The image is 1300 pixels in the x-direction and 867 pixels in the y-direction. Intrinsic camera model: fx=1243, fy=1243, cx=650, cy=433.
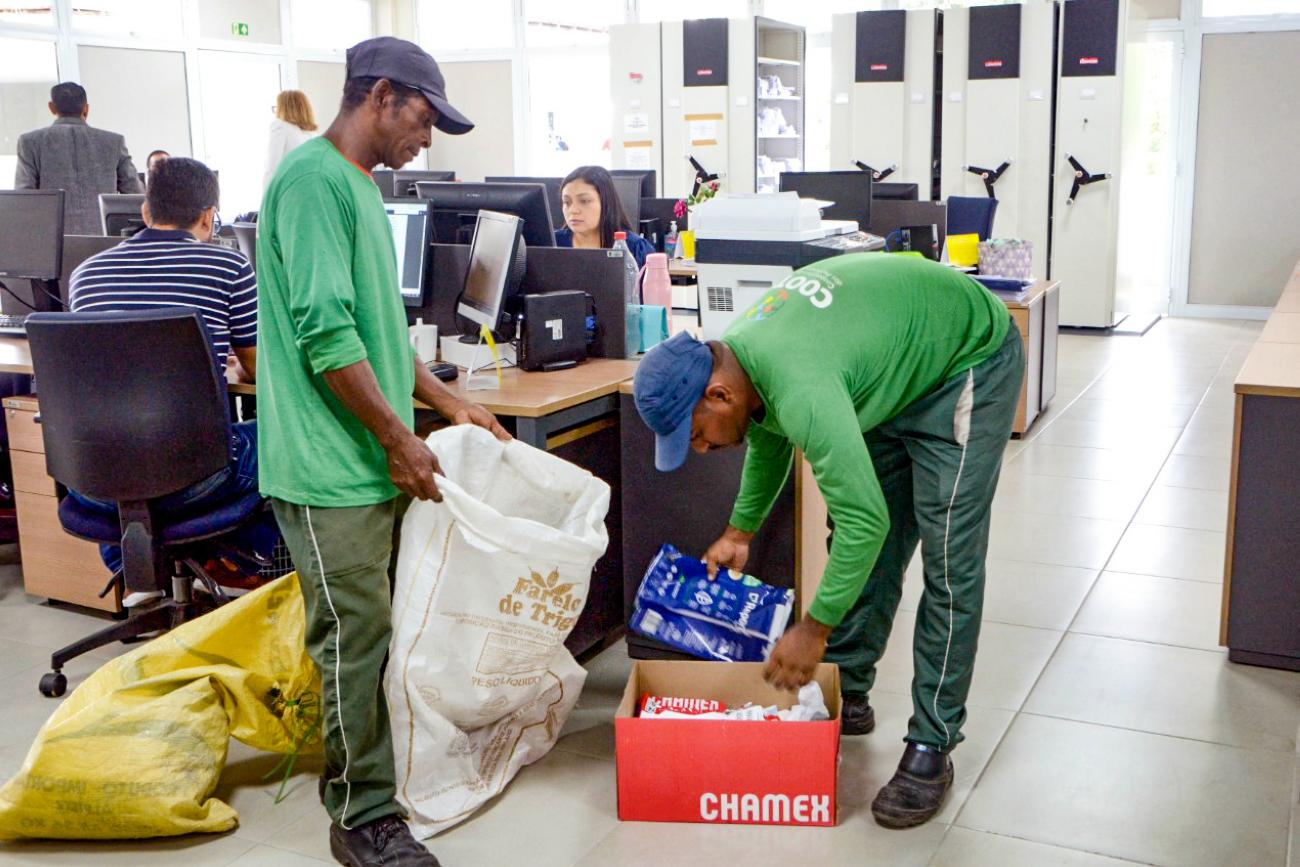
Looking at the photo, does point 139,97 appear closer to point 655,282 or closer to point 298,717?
point 655,282

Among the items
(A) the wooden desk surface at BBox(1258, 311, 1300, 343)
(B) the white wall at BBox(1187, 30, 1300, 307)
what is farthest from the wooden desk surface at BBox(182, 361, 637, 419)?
(B) the white wall at BBox(1187, 30, 1300, 307)

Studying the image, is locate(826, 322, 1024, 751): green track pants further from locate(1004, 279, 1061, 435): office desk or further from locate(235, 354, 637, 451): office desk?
locate(1004, 279, 1061, 435): office desk

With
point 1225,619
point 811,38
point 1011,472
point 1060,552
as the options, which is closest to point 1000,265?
point 1011,472

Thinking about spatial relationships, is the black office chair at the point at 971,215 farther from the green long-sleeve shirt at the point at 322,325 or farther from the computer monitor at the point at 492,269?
the green long-sleeve shirt at the point at 322,325

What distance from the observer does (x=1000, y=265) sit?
542 cm

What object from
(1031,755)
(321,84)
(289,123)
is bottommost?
(1031,755)

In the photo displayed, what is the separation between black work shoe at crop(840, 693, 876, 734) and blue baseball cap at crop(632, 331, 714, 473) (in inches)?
36.6

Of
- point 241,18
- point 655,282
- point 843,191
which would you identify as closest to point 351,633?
point 655,282

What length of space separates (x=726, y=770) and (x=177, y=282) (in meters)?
1.78

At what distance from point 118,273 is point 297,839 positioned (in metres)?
1.51

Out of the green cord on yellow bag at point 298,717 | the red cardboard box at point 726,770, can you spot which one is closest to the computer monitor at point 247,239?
the green cord on yellow bag at point 298,717

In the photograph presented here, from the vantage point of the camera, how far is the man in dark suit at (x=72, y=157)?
6.53 meters

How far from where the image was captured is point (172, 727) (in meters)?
2.35

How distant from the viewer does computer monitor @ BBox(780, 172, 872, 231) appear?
5320 mm
